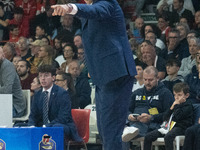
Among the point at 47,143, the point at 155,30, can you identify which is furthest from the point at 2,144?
the point at 155,30

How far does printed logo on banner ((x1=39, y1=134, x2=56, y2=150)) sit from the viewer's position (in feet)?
18.1

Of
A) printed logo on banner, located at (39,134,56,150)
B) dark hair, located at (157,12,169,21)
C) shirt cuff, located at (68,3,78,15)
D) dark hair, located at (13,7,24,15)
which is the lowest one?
printed logo on banner, located at (39,134,56,150)

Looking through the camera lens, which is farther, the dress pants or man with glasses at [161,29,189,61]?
man with glasses at [161,29,189,61]

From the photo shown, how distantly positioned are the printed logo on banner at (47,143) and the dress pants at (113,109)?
1.67 m

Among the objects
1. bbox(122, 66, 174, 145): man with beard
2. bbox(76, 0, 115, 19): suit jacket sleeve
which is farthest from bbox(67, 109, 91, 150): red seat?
bbox(76, 0, 115, 19): suit jacket sleeve

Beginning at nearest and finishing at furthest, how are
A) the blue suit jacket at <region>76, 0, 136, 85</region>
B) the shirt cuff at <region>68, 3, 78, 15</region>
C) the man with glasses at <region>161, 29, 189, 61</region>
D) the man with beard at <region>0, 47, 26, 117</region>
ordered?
the shirt cuff at <region>68, 3, 78, 15</region>
the blue suit jacket at <region>76, 0, 136, 85</region>
the man with beard at <region>0, 47, 26, 117</region>
the man with glasses at <region>161, 29, 189, 61</region>

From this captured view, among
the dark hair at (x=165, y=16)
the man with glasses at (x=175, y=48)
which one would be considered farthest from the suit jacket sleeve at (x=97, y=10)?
the dark hair at (x=165, y=16)

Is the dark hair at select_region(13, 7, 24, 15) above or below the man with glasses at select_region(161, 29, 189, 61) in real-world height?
above

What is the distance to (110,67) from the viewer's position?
12.8ft

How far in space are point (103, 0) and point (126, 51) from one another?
0.44m

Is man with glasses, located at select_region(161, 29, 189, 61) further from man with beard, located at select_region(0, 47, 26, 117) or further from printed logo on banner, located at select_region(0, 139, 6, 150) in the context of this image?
printed logo on banner, located at select_region(0, 139, 6, 150)

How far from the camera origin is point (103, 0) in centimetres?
381

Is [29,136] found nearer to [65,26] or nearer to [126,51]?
[126,51]

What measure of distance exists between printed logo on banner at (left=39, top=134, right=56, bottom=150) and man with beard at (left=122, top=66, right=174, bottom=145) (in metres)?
1.68
